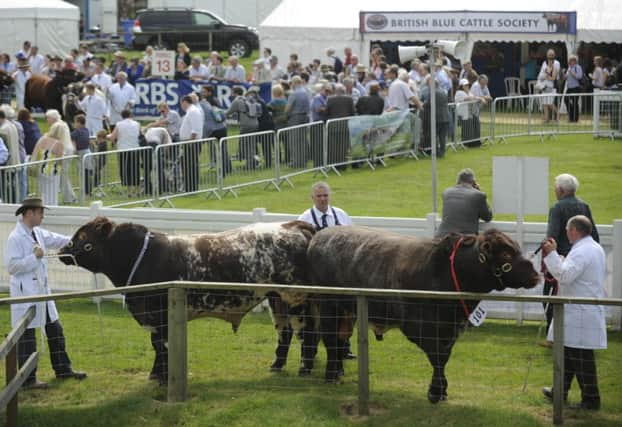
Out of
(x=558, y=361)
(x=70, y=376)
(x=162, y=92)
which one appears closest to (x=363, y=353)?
(x=558, y=361)

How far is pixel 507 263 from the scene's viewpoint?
9.84 m

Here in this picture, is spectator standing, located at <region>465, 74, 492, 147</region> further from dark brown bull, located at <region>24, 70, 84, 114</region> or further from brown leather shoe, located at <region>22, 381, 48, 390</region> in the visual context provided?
brown leather shoe, located at <region>22, 381, 48, 390</region>

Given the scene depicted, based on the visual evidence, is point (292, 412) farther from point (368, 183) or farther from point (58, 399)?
point (368, 183)

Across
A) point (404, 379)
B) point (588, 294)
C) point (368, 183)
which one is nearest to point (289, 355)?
point (404, 379)

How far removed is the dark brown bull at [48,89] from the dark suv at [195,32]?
1571 centimetres

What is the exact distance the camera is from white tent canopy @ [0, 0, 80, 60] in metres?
41.4

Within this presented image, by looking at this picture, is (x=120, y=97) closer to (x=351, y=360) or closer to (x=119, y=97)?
(x=119, y=97)

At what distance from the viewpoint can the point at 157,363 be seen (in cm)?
1103

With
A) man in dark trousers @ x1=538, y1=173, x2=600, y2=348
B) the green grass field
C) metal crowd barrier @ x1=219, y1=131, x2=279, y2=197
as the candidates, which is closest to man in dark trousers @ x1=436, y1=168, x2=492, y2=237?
man in dark trousers @ x1=538, y1=173, x2=600, y2=348

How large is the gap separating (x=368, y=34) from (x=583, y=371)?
83.0 ft

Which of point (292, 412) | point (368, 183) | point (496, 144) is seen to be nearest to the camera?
point (292, 412)

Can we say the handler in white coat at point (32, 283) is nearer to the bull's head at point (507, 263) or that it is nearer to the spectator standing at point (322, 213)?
the spectator standing at point (322, 213)

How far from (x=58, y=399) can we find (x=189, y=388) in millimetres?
1174

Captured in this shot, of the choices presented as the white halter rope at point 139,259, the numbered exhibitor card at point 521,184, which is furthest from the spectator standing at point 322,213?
the numbered exhibitor card at point 521,184
